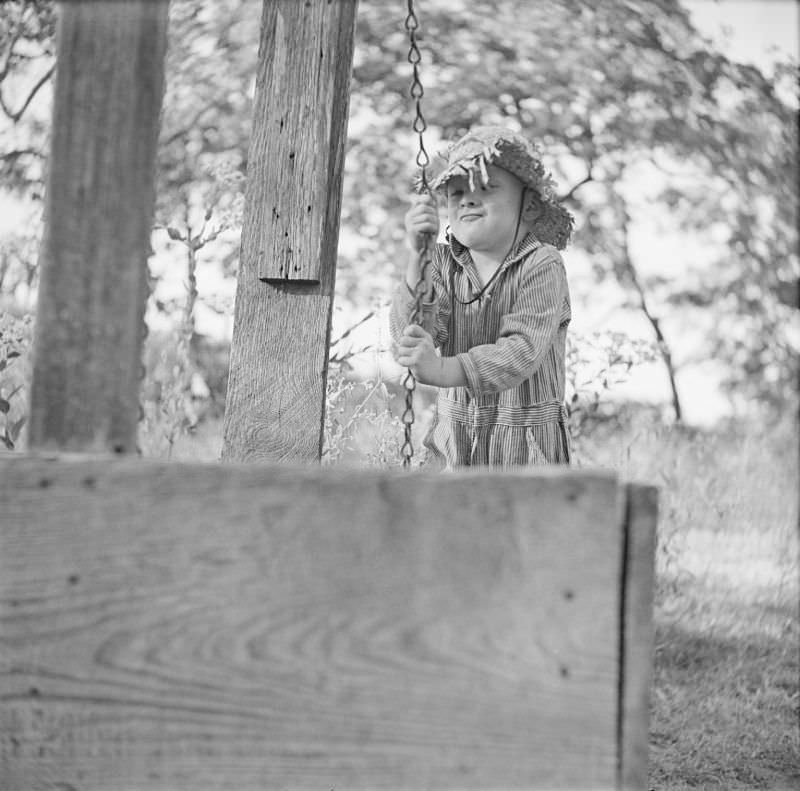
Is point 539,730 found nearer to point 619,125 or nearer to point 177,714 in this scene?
point 177,714

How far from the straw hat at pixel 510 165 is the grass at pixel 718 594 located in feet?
4.07

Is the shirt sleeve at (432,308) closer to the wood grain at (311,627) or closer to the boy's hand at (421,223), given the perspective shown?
the boy's hand at (421,223)

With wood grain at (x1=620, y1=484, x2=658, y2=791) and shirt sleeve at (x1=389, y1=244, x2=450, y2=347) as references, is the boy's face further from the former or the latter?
wood grain at (x1=620, y1=484, x2=658, y2=791)

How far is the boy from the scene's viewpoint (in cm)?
282

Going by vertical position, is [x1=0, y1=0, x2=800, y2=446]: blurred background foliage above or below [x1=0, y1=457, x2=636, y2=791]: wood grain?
above

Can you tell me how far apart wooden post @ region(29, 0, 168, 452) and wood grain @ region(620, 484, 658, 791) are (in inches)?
28.4

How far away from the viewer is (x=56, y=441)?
5.16 feet

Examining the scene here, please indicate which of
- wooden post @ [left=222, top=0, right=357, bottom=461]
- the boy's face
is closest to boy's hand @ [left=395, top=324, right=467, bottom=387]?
wooden post @ [left=222, top=0, right=357, bottom=461]

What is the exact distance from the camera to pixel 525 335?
2.73m

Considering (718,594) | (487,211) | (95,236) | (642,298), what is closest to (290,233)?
(487,211)

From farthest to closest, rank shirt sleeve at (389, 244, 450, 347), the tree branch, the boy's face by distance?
the tree branch, the boy's face, shirt sleeve at (389, 244, 450, 347)

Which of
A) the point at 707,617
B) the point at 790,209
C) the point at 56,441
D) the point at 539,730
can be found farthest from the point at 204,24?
the point at 539,730

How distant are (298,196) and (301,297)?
0.25 metres

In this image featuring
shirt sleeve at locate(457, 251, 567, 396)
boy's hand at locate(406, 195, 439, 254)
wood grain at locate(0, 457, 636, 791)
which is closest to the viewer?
wood grain at locate(0, 457, 636, 791)
